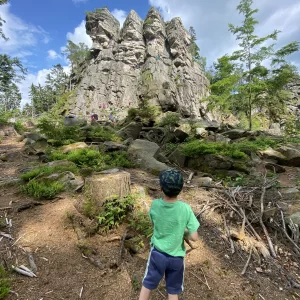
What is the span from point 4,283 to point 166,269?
1.86 m

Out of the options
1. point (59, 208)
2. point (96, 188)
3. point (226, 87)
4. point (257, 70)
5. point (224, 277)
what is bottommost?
point (224, 277)

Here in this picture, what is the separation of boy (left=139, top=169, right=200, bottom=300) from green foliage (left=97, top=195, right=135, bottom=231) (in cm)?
160

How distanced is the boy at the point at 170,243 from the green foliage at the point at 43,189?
3.22 m

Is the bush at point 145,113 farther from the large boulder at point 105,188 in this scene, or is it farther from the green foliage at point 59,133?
the large boulder at point 105,188

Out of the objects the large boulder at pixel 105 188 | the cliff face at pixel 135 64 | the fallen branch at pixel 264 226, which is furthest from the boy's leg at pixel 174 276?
the cliff face at pixel 135 64

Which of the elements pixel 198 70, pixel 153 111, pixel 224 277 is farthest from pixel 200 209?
pixel 198 70

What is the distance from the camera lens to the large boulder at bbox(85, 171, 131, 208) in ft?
12.8

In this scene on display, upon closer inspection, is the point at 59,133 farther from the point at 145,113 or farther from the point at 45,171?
the point at 145,113

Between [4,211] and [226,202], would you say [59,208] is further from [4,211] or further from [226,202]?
[226,202]

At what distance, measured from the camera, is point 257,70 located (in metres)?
14.9

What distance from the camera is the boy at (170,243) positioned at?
221cm

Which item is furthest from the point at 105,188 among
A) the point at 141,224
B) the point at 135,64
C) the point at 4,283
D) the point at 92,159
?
the point at 135,64

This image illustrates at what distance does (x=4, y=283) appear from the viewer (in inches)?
95.1

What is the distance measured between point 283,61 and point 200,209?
15204 millimetres
